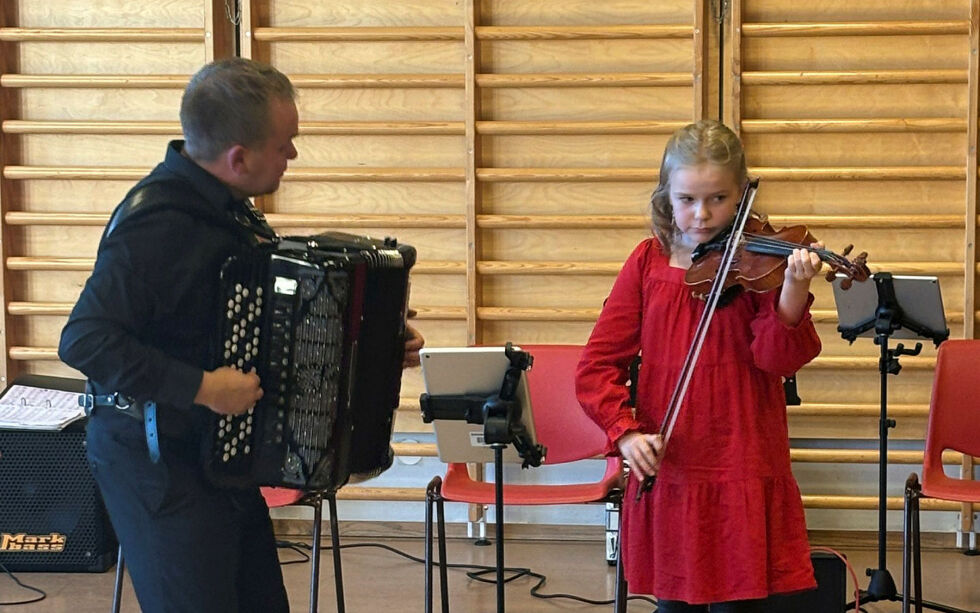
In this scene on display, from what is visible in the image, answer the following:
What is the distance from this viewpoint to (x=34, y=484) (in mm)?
4711

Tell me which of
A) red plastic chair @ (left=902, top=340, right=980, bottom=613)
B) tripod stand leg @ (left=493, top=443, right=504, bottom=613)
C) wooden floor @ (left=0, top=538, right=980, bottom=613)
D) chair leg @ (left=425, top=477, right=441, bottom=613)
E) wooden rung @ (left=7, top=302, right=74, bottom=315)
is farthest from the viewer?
wooden rung @ (left=7, top=302, right=74, bottom=315)

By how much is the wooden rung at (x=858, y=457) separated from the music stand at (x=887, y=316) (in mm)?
856

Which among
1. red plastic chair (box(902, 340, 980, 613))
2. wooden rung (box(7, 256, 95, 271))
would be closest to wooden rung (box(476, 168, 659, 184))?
red plastic chair (box(902, 340, 980, 613))

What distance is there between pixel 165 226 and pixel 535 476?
3213mm

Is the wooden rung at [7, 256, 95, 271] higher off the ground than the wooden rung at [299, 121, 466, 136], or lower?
lower

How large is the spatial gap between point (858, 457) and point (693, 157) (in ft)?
9.50

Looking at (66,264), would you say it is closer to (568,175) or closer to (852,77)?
(568,175)

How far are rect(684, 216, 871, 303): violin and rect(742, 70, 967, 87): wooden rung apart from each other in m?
2.61

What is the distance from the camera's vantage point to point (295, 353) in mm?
2215

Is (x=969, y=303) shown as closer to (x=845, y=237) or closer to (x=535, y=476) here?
(x=845, y=237)

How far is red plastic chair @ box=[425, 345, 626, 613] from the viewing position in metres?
3.71

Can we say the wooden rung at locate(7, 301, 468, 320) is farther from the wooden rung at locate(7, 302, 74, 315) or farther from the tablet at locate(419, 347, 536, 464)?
the tablet at locate(419, 347, 536, 464)

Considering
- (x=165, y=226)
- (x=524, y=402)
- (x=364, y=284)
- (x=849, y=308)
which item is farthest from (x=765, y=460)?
(x=849, y=308)

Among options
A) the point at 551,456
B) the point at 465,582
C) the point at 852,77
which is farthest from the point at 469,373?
the point at 852,77
